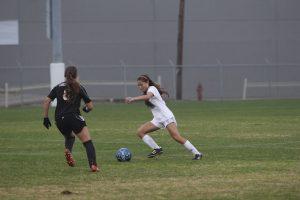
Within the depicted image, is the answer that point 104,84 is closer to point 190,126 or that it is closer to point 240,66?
point 240,66

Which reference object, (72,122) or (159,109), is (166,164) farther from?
(72,122)

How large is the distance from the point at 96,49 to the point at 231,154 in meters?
31.5

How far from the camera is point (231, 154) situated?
1716 cm

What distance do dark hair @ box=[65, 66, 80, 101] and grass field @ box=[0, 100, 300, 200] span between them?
1269 mm

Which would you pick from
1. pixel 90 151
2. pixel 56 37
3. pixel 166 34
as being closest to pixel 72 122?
pixel 90 151

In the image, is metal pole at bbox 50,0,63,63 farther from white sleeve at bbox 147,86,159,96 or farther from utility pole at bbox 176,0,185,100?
white sleeve at bbox 147,86,159,96

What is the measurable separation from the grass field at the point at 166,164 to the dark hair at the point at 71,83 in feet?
4.16

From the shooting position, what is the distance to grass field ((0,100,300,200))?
1202cm

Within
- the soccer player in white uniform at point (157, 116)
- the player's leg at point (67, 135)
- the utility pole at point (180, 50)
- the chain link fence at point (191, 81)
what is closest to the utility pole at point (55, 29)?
the utility pole at point (180, 50)

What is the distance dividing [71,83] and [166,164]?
7.84ft

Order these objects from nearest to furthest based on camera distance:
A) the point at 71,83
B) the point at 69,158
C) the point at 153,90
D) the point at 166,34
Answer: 1. the point at 71,83
2. the point at 69,158
3. the point at 153,90
4. the point at 166,34

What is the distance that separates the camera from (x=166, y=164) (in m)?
15.4

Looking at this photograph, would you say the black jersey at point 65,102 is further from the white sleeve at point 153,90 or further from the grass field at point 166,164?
the white sleeve at point 153,90

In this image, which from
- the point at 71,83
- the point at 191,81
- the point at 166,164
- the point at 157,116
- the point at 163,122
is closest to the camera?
the point at 71,83
